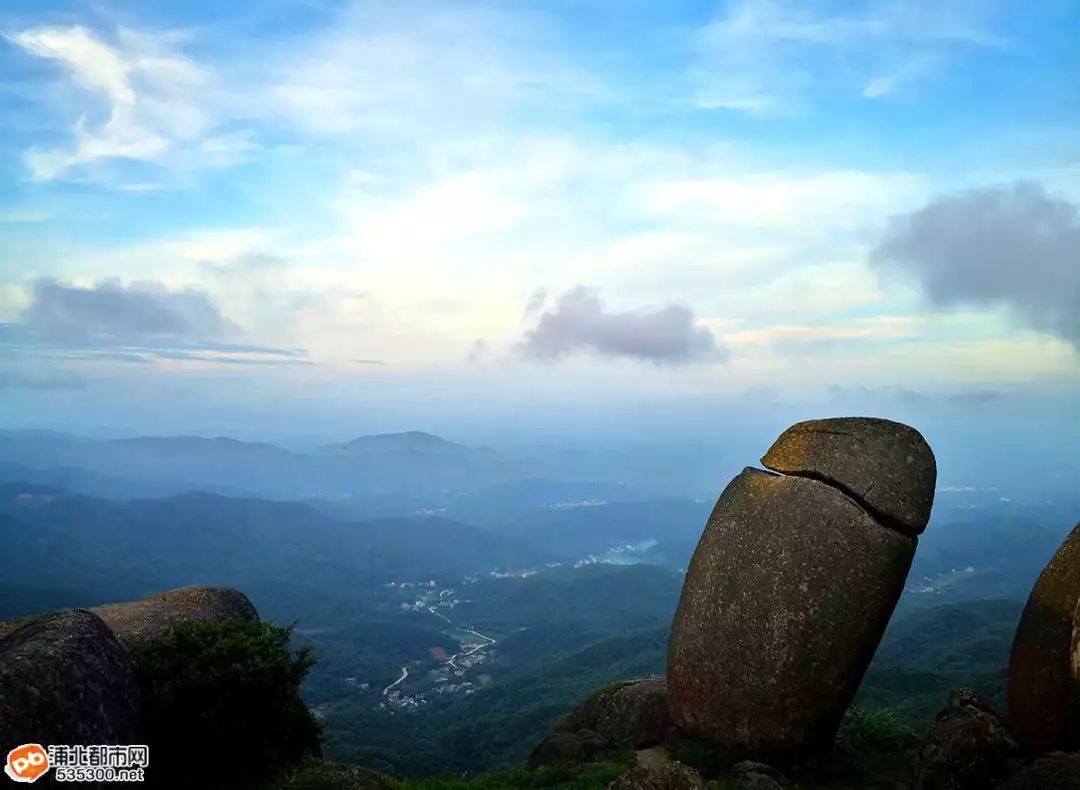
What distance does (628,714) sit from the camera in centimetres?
1734

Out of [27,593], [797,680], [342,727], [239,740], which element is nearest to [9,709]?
[239,740]

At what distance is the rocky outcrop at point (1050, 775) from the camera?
9.60 meters

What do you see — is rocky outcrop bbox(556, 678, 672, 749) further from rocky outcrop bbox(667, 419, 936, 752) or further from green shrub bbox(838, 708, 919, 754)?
green shrub bbox(838, 708, 919, 754)

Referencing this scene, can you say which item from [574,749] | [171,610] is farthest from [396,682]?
[574,749]

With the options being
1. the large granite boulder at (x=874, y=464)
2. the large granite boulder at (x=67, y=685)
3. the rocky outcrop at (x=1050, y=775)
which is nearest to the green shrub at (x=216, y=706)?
the large granite boulder at (x=67, y=685)

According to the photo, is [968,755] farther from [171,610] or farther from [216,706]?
[171,610]

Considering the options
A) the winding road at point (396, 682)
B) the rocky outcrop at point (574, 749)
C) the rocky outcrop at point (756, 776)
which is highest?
the rocky outcrop at point (756, 776)

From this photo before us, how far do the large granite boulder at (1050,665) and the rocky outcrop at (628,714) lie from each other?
7182 millimetres

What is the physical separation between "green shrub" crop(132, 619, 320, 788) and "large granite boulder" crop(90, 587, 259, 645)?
253cm

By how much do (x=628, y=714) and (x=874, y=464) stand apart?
338 inches

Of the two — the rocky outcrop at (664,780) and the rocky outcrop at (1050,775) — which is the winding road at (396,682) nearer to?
the rocky outcrop at (664,780)

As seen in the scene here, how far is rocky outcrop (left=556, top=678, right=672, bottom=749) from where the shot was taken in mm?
16469

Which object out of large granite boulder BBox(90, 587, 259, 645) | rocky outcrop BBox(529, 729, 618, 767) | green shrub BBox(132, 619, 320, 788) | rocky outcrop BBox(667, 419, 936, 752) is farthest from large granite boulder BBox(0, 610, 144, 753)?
rocky outcrop BBox(667, 419, 936, 752)

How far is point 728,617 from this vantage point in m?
14.9
